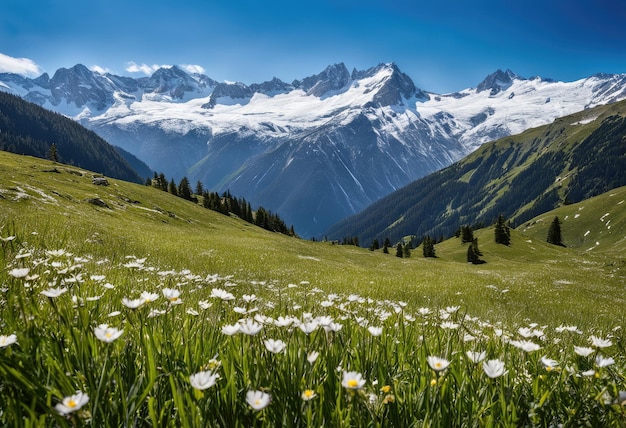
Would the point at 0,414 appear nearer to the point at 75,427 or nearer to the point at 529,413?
the point at 75,427

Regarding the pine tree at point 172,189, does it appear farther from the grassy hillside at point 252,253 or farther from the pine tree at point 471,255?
the pine tree at point 471,255

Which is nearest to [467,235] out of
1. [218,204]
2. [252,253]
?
[218,204]

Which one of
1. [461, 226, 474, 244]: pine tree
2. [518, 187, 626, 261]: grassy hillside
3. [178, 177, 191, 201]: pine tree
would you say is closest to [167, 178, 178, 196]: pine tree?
[178, 177, 191, 201]: pine tree

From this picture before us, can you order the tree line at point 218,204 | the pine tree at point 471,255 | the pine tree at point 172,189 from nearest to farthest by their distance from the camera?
the pine tree at point 471,255
the tree line at point 218,204
the pine tree at point 172,189

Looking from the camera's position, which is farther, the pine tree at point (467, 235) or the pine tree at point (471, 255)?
the pine tree at point (467, 235)

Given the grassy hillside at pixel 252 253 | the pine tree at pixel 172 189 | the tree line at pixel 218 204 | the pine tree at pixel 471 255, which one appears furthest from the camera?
the pine tree at pixel 172 189

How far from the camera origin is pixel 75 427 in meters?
1.23

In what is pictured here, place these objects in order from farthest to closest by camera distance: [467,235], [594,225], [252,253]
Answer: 1. [594,225]
2. [467,235]
3. [252,253]

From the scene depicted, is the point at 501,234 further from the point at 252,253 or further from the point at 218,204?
the point at 252,253

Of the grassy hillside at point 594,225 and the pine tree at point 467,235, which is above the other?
the grassy hillside at point 594,225

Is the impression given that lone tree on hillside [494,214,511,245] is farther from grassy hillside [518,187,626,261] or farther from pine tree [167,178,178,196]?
pine tree [167,178,178,196]

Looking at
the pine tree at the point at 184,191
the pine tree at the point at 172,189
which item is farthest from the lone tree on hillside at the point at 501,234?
the pine tree at the point at 172,189

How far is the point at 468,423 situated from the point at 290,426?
95 centimetres

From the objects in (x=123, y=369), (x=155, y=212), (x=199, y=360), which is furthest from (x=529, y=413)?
(x=155, y=212)
